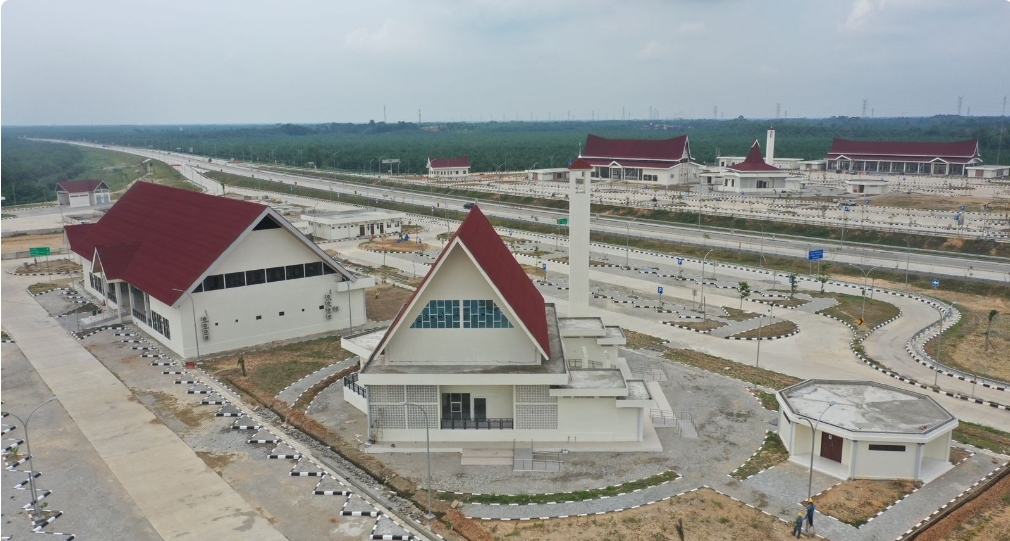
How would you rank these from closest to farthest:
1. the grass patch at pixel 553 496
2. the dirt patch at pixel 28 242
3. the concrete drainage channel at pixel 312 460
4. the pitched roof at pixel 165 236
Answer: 1. the concrete drainage channel at pixel 312 460
2. the grass patch at pixel 553 496
3. the pitched roof at pixel 165 236
4. the dirt patch at pixel 28 242

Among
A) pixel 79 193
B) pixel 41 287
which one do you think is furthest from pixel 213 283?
pixel 79 193

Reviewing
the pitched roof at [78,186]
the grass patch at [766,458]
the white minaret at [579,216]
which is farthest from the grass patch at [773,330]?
the pitched roof at [78,186]

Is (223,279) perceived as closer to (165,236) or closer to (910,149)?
(165,236)

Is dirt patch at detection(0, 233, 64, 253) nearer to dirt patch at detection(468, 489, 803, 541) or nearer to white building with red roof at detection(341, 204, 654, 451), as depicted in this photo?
white building with red roof at detection(341, 204, 654, 451)

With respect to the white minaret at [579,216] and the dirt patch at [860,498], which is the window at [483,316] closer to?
the white minaret at [579,216]

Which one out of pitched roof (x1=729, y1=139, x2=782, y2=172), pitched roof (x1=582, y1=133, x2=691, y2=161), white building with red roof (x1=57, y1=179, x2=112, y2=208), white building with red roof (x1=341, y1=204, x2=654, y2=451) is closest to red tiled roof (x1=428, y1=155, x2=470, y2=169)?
pitched roof (x1=582, y1=133, x2=691, y2=161)

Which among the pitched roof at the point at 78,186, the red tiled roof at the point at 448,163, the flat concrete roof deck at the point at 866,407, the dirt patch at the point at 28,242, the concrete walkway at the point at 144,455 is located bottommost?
the concrete walkway at the point at 144,455
